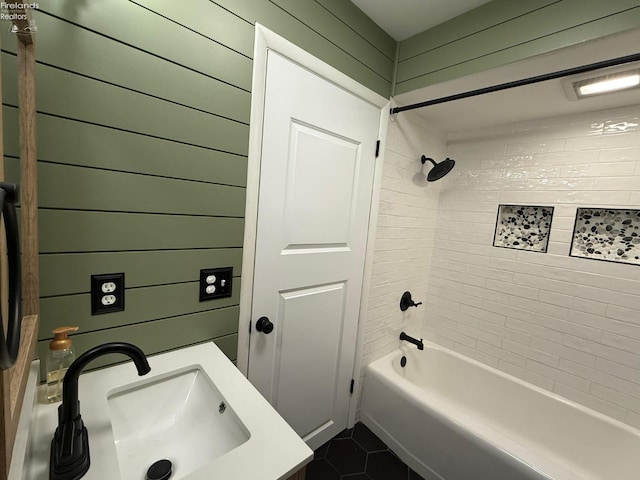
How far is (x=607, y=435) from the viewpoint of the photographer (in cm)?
150

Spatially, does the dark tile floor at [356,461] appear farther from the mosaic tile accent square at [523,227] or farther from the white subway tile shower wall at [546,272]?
the mosaic tile accent square at [523,227]

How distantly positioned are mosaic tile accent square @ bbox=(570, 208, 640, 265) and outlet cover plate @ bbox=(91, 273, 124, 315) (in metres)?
2.30

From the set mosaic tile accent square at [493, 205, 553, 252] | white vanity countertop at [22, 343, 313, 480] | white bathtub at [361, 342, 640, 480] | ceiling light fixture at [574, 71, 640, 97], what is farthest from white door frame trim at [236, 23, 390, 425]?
mosaic tile accent square at [493, 205, 553, 252]

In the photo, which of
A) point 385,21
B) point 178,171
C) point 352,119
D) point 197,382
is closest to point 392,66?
point 385,21

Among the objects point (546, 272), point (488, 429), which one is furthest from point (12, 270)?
point (546, 272)

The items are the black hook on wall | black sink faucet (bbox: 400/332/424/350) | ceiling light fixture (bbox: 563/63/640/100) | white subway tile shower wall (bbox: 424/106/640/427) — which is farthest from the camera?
the black hook on wall

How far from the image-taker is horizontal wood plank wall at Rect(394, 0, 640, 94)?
3.38 feet

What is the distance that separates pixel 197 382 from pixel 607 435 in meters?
2.15

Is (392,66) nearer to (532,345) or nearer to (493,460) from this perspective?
(532,345)

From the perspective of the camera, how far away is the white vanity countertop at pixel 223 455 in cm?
59

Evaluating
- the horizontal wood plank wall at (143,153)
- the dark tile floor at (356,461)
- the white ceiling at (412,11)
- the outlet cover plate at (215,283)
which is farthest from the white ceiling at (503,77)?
the dark tile floor at (356,461)

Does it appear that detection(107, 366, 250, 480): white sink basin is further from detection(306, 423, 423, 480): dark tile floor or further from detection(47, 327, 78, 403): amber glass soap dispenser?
detection(306, 423, 423, 480): dark tile floor

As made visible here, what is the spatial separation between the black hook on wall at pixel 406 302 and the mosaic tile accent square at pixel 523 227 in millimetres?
702

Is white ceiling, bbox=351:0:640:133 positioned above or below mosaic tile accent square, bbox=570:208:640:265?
above
